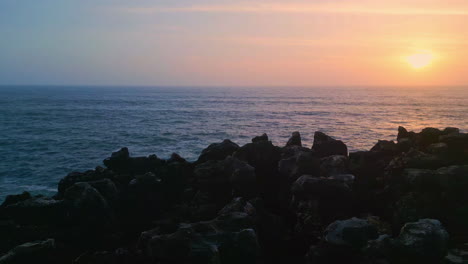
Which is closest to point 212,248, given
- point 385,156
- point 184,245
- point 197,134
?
point 184,245

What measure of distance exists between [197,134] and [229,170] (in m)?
39.5

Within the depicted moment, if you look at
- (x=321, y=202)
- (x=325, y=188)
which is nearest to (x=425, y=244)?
(x=321, y=202)

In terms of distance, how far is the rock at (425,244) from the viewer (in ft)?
39.4

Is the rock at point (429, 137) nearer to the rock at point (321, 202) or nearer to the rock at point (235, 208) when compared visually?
the rock at point (321, 202)

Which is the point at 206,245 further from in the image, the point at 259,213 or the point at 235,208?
the point at 259,213

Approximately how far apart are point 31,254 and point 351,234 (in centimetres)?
1130

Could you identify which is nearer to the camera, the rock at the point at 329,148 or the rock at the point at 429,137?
the rock at the point at 329,148

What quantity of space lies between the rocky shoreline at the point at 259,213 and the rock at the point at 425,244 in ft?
0.11

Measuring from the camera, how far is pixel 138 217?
19031mm

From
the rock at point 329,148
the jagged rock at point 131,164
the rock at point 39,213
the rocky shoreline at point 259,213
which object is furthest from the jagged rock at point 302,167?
the rock at point 39,213

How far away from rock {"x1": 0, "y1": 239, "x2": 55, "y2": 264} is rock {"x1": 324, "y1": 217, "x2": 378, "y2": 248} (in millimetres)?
10155

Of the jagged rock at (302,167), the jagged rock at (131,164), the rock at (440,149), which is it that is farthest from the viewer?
the jagged rock at (131,164)

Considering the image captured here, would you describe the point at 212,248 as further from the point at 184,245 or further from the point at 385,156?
the point at 385,156

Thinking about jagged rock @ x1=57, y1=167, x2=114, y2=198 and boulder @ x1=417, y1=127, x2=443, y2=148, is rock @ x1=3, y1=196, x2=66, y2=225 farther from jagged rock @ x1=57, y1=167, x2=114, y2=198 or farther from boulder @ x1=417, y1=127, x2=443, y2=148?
boulder @ x1=417, y1=127, x2=443, y2=148
